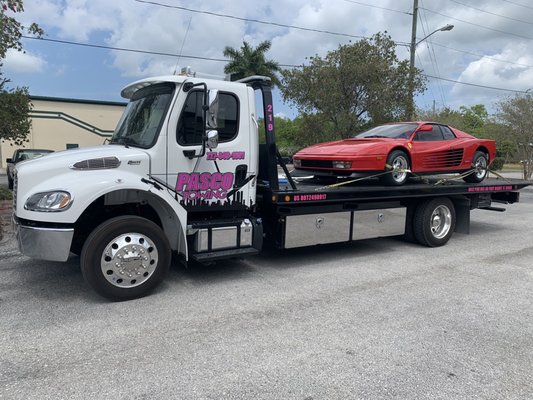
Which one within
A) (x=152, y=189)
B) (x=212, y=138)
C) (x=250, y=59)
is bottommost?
(x=152, y=189)

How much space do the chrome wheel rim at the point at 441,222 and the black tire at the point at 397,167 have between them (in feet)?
3.33

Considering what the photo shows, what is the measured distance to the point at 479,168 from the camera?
28.8ft

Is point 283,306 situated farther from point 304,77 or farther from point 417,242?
point 304,77

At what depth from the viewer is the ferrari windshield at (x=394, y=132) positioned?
7.80 metres

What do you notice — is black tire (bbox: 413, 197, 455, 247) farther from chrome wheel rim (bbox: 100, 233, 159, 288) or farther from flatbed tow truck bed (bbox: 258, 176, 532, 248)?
chrome wheel rim (bbox: 100, 233, 159, 288)

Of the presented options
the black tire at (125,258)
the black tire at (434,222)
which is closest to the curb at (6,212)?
the black tire at (125,258)

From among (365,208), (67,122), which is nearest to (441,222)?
(365,208)

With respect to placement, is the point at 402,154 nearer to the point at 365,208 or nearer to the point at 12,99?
the point at 365,208

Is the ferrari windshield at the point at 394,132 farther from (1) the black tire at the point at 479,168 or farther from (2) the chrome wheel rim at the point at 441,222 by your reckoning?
(1) the black tire at the point at 479,168

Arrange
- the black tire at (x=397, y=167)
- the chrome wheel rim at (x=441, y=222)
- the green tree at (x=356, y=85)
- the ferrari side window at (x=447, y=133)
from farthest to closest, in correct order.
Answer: the green tree at (x=356, y=85) < the ferrari side window at (x=447, y=133) < the chrome wheel rim at (x=441, y=222) < the black tire at (x=397, y=167)

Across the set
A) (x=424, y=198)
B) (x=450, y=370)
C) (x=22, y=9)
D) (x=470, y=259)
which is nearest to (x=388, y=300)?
(x=450, y=370)

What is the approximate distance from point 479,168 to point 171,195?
648 centimetres

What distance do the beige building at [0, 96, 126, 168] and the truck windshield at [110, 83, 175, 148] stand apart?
32.3 m

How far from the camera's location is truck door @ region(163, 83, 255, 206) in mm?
5082
